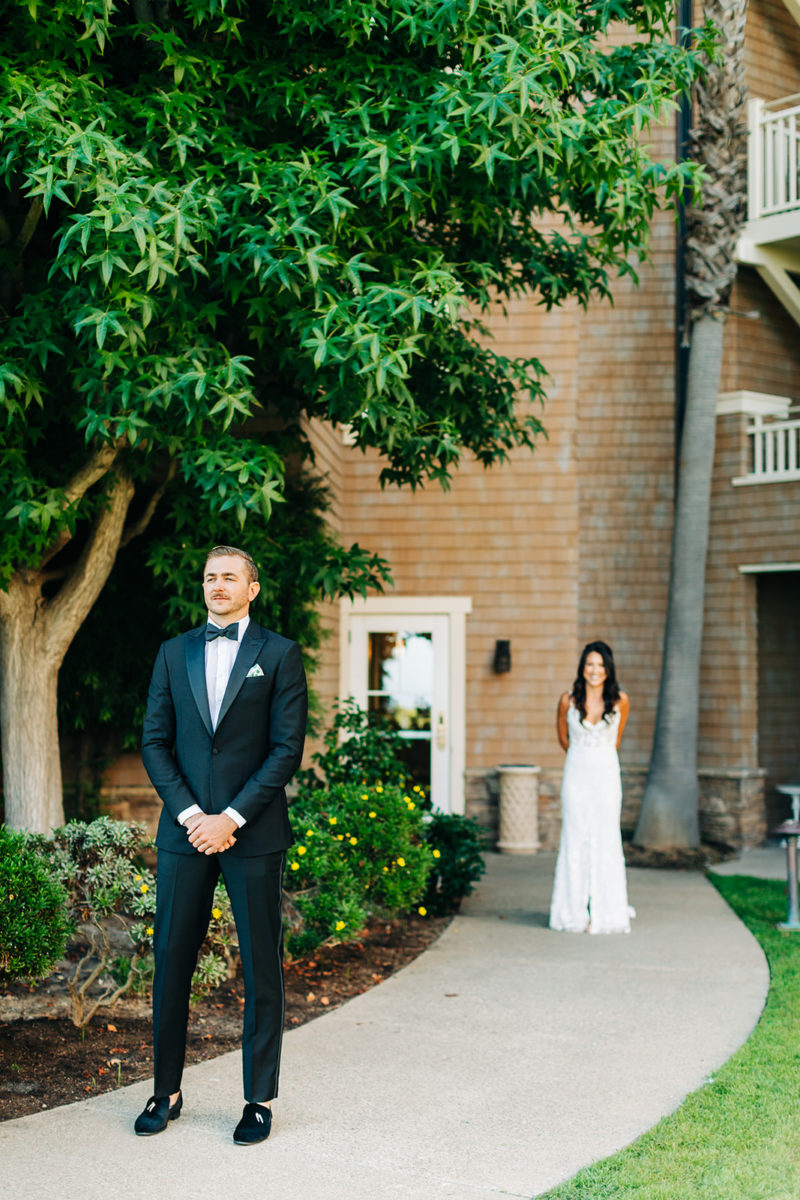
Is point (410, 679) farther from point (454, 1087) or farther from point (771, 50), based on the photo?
point (771, 50)

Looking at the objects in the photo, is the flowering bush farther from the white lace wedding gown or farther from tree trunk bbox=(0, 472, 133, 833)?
tree trunk bbox=(0, 472, 133, 833)

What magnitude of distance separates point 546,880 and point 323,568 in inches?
183

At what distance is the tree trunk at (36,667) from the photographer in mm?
6449

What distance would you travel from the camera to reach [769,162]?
1191cm

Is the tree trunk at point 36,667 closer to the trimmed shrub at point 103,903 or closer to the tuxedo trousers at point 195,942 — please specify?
the trimmed shrub at point 103,903

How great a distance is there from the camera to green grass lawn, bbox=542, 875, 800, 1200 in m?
3.52

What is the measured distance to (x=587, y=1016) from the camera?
223 inches

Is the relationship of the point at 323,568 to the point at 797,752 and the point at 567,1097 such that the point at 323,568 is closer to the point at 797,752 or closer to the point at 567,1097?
the point at 567,1097

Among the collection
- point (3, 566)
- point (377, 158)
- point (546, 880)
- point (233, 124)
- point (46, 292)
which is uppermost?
point (233, 124)

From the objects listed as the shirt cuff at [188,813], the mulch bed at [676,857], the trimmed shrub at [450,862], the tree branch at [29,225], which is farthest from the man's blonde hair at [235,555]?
the mulch bed at [676,857]

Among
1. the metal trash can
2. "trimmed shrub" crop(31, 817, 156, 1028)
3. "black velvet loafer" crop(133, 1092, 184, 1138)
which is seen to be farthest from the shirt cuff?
the metal trash can

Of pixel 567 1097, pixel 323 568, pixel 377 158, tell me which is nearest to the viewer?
pixel 567 1097

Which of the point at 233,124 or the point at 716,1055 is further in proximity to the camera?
the point at 233,124

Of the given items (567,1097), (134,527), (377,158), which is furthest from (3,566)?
(567,1097)
